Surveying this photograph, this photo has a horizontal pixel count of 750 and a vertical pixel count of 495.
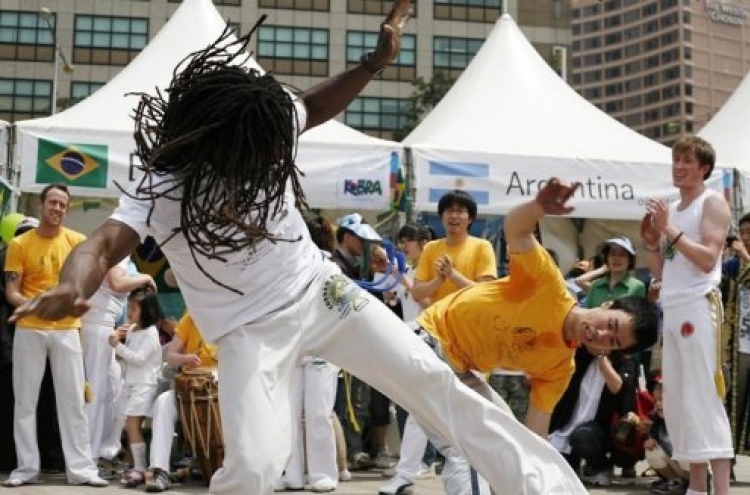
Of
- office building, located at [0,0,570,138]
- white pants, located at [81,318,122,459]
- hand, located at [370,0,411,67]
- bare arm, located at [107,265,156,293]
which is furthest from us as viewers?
office building, located at [0,0,570,138]

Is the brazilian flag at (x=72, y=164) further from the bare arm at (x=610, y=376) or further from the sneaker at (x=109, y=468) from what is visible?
the bare arm at (x=610, y=376)

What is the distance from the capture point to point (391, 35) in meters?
4.46

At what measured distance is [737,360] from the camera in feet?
26.2

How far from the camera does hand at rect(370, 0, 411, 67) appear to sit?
447cm

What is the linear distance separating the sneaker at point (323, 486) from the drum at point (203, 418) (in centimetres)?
78

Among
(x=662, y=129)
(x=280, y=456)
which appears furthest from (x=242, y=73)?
(x=662, y=129)

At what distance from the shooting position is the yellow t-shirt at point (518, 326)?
471 cm

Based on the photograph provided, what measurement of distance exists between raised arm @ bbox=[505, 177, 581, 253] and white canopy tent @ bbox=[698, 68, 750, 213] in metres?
7.73

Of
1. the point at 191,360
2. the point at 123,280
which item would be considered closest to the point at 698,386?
the point at 191,360

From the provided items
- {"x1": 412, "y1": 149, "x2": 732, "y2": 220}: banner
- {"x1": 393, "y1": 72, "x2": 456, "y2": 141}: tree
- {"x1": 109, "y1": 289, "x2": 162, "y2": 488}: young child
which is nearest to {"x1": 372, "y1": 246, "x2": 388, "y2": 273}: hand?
{"x1": 109, "y1": 289, "x2": 162, "y2": 488}: young child

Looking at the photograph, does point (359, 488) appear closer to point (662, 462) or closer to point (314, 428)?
point (314, 428)

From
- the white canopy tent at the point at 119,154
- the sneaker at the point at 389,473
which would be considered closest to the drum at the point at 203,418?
the sneaker at the point at 389,473

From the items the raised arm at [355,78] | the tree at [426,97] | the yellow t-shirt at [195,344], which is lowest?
the yellow t-shirt at [195,344]

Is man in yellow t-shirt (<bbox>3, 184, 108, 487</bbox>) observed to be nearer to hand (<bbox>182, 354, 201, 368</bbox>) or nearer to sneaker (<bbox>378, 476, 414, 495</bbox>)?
hand (<bbox>182, 354, 201, 368</bbox>)
